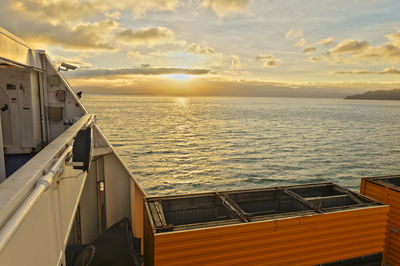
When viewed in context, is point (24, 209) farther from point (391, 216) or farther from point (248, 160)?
point (248, 160)

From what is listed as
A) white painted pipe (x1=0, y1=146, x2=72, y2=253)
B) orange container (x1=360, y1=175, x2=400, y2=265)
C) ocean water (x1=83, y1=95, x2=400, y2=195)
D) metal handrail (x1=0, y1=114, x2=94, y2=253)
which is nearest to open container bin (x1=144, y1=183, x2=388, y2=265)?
orange container (x1=360, y1=175, x2=400, y2=265)

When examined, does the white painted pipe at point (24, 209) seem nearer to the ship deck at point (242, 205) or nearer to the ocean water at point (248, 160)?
the ship deck at point (242, 205)

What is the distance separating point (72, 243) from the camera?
26.1 ft

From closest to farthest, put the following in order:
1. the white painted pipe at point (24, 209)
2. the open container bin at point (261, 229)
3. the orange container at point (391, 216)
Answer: the white painted pipe at point (24, 209)
the open container bin at point (261, 229)
the orange container at point (391, 216)

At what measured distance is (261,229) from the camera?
21.5ft

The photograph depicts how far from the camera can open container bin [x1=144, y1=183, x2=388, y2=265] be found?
20.0 feet

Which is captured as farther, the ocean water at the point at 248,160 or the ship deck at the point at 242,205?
the ocean water at the point at 248,160

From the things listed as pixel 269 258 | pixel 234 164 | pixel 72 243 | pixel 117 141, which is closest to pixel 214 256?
pixel 269 258

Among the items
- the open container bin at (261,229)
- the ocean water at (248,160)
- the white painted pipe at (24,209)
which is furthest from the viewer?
the ocean water at (248,160)

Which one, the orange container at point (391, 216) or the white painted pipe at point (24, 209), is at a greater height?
the white painted pipe at point (24, 209)

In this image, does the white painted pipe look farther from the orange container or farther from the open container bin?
the orange container

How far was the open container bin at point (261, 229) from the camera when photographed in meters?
6.08

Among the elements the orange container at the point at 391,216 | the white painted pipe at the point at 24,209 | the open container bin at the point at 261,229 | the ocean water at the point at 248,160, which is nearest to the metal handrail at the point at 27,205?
the white painted pipe at the point at 24,209

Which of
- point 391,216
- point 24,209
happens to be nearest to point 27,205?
point 24,209
